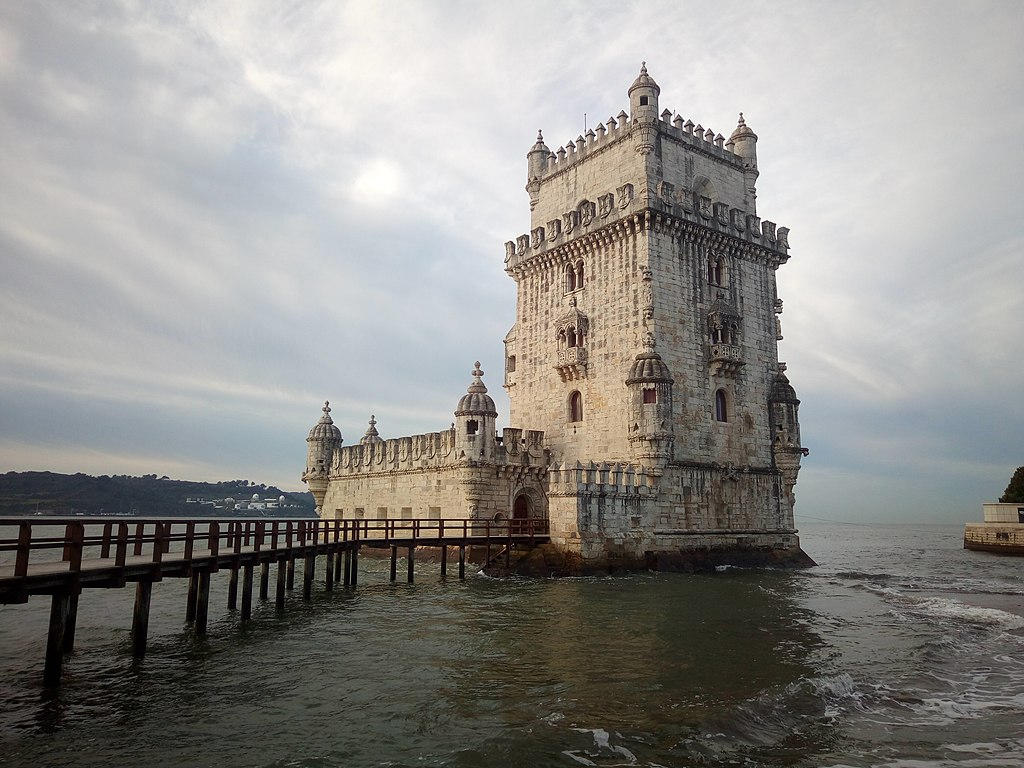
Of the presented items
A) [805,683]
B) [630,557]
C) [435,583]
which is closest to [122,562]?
[805,683]

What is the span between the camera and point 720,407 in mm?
32125

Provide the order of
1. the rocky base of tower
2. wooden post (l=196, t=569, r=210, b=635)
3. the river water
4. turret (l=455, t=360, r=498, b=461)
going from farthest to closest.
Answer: turret (l=455, t=360, r=498, b=461) < the rocky base of tower < wooden post (l=196, t=569, r=210, b=635) < the river water

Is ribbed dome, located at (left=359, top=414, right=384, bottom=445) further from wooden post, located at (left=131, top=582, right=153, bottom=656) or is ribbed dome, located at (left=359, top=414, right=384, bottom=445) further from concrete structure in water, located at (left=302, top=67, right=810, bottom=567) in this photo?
wooden post, located at (left=131, top=582, right=153, bottom=656)

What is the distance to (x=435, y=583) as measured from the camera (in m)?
25.8

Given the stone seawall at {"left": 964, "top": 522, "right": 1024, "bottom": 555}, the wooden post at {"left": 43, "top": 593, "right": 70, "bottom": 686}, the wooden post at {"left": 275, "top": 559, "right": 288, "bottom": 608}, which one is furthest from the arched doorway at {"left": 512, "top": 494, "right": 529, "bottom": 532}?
the stone seawall at {"left": 964, "top": 522, "right": 1024, "bottom": 555}

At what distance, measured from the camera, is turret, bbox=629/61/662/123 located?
31925 mm

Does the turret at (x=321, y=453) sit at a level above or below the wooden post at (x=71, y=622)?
above

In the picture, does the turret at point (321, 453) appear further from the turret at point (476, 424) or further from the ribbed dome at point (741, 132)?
the ribbed dome at point (741, 132)

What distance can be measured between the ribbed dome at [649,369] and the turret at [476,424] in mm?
6296

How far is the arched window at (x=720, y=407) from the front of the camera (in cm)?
3186

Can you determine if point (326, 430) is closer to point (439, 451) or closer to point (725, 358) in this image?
point (439, 451)

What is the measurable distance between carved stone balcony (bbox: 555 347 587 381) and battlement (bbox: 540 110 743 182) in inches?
405

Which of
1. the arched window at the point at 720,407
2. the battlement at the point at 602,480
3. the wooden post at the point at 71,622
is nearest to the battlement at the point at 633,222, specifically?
the arched window at the point at 720,407

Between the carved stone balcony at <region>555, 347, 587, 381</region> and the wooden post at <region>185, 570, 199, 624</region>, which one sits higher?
the carved stone balcony at <region>555, 347, 587, 381</region>
